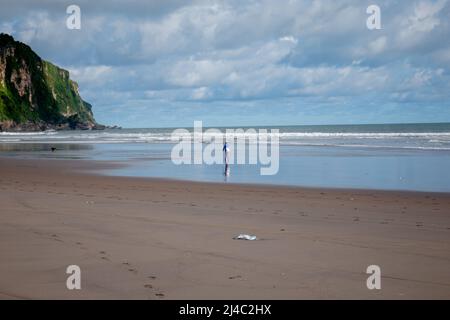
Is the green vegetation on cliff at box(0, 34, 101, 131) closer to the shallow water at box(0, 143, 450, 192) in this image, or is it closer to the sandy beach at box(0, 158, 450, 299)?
the shallow water at box(0, 143, 450, 192)

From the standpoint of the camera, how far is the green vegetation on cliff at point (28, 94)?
116881 millimetres

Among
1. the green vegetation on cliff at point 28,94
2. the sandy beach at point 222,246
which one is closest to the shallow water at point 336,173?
the sandy beach at point 222,246

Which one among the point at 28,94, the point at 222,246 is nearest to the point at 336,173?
the point at 222,246

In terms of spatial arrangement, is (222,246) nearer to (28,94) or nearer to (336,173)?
(336,173)

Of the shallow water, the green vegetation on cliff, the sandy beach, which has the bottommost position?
the sandy beach

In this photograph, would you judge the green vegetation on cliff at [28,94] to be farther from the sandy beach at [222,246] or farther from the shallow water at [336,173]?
the sandy beach at [222,246]

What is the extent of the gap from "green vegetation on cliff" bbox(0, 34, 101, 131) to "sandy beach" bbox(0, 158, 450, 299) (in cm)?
10629

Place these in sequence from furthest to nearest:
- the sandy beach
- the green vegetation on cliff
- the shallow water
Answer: the green vegetation on cliff → the shallow water → the sandy beach

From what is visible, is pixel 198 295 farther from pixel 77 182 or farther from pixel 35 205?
pixel 77 182

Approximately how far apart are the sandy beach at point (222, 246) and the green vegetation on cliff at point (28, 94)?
349 ft

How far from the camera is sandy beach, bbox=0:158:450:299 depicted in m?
5.35

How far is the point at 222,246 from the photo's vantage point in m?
7.27

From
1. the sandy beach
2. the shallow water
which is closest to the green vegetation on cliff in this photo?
the shallow water

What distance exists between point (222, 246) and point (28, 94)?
132m
